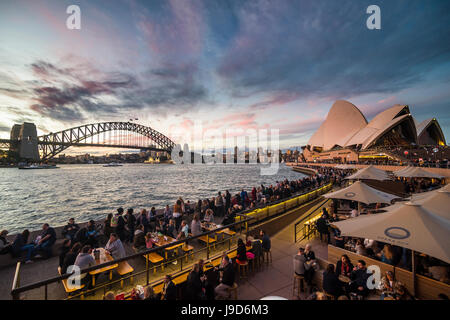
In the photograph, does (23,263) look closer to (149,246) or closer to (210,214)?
(149,246)

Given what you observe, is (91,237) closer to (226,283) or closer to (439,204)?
(226,283)

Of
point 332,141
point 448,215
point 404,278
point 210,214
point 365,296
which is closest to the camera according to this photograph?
point 365,296

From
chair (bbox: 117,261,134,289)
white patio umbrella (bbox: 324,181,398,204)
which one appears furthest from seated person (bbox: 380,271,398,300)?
chair (bbox: 117,261,134,289)

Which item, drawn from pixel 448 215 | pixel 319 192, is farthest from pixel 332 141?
pixel 448 215

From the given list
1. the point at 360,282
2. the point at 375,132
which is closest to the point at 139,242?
the point at 360,282

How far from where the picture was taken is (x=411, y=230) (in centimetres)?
380

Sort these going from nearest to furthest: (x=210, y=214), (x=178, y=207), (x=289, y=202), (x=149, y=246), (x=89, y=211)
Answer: (x=149, y=246) < (x=210, y=214) < (x=178, y=207) < (x=289, y=202) < (x=89, y=211)

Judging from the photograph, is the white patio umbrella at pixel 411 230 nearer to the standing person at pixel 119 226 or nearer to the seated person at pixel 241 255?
the seated person at pixel 241 255

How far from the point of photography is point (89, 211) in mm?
21078

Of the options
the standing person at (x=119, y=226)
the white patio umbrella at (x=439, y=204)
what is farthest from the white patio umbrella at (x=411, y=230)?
the standing person at (x=119, y=226)

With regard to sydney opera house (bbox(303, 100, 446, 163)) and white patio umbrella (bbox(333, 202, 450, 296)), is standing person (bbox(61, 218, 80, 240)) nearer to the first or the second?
white patio umbrella (bbox(333, 202, 450, 296))

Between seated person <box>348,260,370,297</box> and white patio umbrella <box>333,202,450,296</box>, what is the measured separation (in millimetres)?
759

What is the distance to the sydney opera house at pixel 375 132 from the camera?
4514 centimetres

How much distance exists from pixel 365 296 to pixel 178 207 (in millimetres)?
8095
